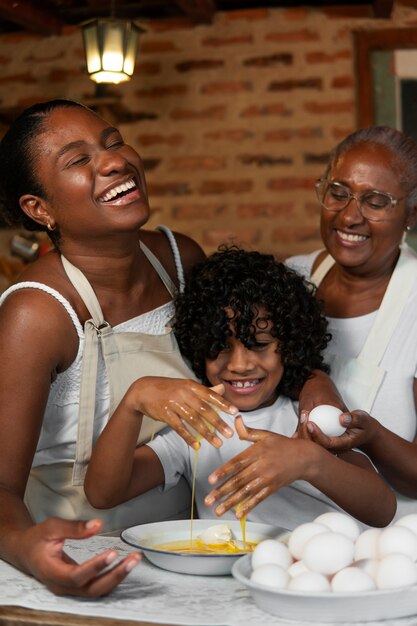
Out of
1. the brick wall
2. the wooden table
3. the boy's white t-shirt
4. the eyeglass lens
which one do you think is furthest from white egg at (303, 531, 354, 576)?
the brick wall

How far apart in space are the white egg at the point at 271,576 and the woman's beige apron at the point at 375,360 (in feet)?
3.49

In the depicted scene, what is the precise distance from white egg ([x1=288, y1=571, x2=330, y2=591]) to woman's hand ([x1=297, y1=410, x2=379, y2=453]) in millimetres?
510

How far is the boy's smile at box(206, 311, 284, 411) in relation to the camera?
2383 millimetres

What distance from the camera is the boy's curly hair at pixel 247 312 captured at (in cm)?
237

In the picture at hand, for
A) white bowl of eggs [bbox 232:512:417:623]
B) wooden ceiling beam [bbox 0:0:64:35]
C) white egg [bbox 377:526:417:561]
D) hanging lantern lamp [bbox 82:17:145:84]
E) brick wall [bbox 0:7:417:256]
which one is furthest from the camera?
brick wall [bbox 0:7:417:256]

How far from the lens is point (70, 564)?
167cm

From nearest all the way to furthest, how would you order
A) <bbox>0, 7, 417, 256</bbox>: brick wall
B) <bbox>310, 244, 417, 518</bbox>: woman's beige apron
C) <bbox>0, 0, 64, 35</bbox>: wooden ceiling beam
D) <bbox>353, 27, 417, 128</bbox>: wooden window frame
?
1. <bbox>310, 244, 417, 518</bbox>: woman's beige apron
2. <bbox>0, 0, 64, 35</bbox>: wooden ceiling beam
3. <bbox>353, 27, 417, 128</bbox>: wooden window frame
4. <bbox>0, 7, 417, 256</bbox>: brick wall

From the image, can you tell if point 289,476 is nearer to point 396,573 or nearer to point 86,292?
point 396,573

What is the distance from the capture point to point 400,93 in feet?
16.6

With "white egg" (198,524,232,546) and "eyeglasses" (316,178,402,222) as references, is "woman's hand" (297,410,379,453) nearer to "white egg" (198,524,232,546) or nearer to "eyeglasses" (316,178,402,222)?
"white egg" (198,524,232,546)

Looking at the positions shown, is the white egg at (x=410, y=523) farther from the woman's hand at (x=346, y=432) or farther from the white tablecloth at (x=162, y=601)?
the woman's hand at (x=346, y=432)

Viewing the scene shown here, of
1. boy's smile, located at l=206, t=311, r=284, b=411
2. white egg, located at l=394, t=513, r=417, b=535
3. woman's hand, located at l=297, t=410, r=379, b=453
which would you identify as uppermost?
boy's smile, located at l=206, t=311, r=284, b=411

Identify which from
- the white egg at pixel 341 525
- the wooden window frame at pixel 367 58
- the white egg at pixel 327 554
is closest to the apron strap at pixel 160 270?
the white egg at pixel 341 525

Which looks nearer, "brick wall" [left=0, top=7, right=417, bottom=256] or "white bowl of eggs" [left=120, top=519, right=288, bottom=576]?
"white bowl of eggs" [left=120, top=519, right=288, bottom=576]
